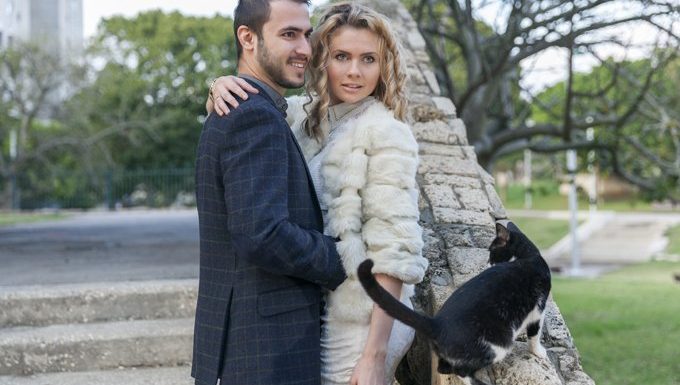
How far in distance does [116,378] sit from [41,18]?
170 feet

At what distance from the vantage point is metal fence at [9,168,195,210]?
94.0 feet

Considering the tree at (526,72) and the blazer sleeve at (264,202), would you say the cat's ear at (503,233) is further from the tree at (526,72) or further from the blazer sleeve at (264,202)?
the tree at (526,72)

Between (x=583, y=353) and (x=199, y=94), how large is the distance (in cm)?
3579

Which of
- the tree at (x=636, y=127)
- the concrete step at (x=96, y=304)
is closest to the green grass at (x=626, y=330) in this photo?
the tree at (x=636, y=127)

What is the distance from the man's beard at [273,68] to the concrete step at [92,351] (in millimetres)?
2342

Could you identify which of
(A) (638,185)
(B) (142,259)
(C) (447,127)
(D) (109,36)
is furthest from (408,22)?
(D) (109,36)

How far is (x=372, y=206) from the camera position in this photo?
2625 mm

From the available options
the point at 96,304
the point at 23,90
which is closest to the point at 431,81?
the point at 96,304

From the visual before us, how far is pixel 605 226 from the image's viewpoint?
39375 millimetres

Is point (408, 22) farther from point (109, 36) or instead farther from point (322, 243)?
point (109, 36)

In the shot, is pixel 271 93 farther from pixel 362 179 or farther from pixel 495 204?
pixel 495 204

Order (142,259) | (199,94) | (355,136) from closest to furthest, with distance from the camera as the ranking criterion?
(355,136), (142,259), (199,94)

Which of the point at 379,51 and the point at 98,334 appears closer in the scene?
the point at 379,51

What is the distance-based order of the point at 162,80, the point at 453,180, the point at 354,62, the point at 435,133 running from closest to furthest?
the point at 354,62 → the point at 453,180 → the point at 435,133 → the point at 162,80
